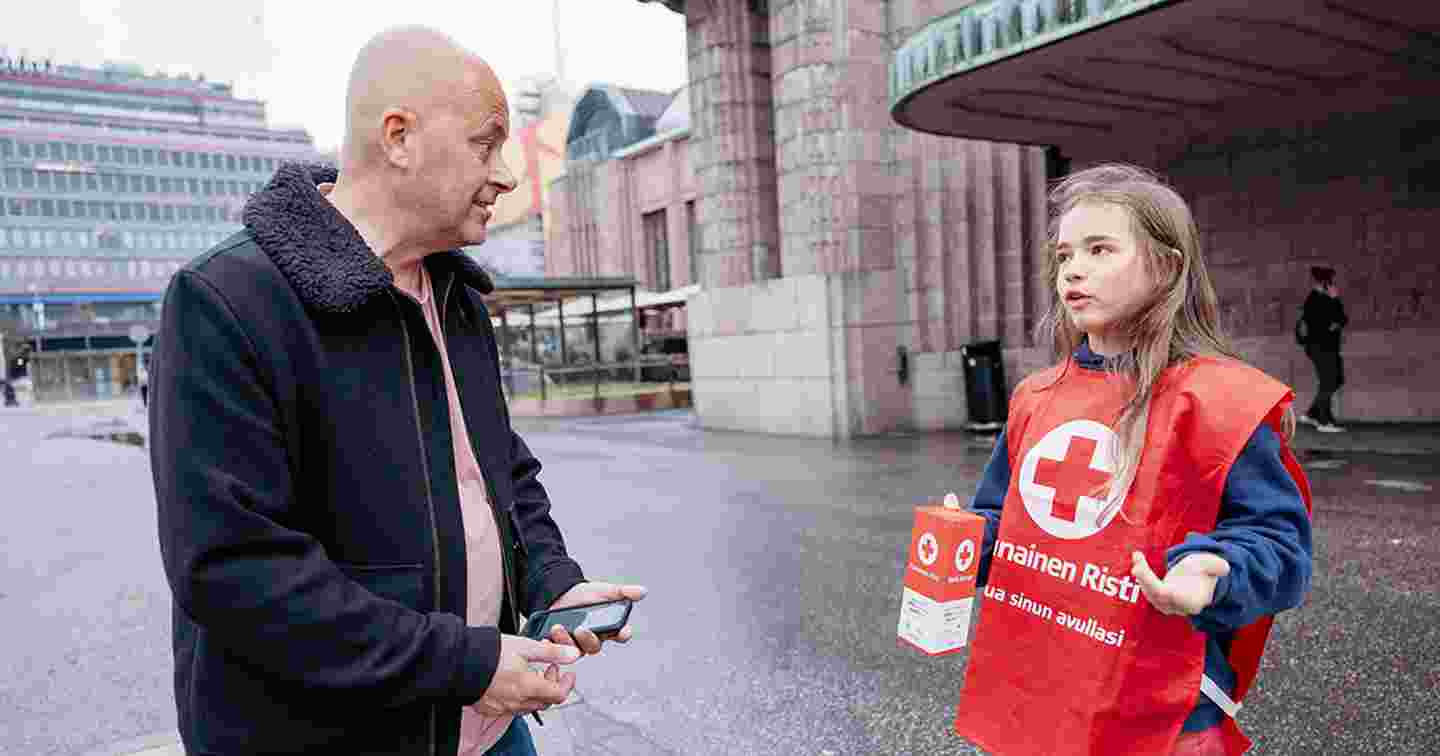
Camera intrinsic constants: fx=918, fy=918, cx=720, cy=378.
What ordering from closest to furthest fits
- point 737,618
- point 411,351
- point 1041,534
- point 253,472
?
1. point 253,472
2. point 411,351
3. point 1041,534
4. point 737,618

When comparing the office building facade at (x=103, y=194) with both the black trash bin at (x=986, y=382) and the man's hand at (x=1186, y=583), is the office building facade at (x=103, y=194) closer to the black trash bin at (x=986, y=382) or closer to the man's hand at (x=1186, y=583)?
the man's hand at (x=1186, y=583)

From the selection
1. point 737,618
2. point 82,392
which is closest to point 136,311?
point 82,392

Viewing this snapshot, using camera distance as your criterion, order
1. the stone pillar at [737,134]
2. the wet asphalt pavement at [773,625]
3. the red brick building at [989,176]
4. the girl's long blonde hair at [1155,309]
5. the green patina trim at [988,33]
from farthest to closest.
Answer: the stone pillar at [737,134], the red brick building at [989,176], the green patina trim at [988,33], the wet asphalt pavement at [773,625], the girl's long blonde hair at [1155,309]

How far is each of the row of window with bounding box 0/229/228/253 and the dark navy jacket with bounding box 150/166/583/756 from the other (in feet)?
172

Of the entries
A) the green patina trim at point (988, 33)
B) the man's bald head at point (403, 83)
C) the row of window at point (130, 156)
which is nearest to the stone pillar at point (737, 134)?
the green patina trim at point (988, 33)

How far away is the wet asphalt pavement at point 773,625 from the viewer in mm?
3404

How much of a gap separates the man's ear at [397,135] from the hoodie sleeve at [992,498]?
1.36m

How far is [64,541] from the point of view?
780 centimetres

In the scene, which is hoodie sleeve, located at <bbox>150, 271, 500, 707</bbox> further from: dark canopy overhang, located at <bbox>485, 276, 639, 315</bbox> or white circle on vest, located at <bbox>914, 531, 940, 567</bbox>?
dark canopy overhang, located at <bbox>485, 276, 639, 315</bbox>

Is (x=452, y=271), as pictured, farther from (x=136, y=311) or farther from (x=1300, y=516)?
(x=136, y=311)

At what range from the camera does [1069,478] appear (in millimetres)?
1812

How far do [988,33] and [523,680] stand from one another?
7.64 metres

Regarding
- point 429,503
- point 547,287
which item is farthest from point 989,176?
point 429,503

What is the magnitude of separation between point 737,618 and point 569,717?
1.42 metres
